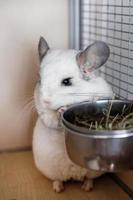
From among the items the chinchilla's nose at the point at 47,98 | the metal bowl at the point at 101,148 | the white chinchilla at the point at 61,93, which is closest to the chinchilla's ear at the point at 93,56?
the white chinchilla at the point at 61,93

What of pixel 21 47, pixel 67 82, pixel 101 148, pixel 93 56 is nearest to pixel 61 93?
pixel 67 82

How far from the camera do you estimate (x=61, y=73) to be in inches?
55.3

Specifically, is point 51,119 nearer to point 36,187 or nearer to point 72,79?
point 72,79

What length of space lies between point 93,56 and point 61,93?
0.18 m

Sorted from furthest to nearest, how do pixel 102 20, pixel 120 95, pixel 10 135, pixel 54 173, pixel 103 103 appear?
1. pixel 10 135
2. pixel 102 20
3. pixel 120 95
4. pixel 54 173
5. pixel 103 103

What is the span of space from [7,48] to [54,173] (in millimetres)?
646

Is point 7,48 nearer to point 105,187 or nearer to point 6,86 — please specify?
point 6,86

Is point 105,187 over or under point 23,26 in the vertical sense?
under

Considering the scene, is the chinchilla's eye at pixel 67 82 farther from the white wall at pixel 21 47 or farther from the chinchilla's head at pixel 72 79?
the white wall at pixel 21 47

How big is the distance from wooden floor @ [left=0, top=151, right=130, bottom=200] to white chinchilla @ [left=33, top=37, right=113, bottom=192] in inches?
1.5

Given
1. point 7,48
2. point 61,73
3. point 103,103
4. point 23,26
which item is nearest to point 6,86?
point 7,48

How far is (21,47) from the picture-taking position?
182cm

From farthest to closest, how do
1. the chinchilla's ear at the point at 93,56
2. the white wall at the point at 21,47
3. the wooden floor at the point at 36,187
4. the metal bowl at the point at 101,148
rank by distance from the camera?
the white wall at the point at 21,47, the wooden floor at the point at 36,187, the chinchilla's ear at the point at 93,56, the metal bowl at the point at 101,148

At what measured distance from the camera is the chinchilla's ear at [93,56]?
53.7 inches
